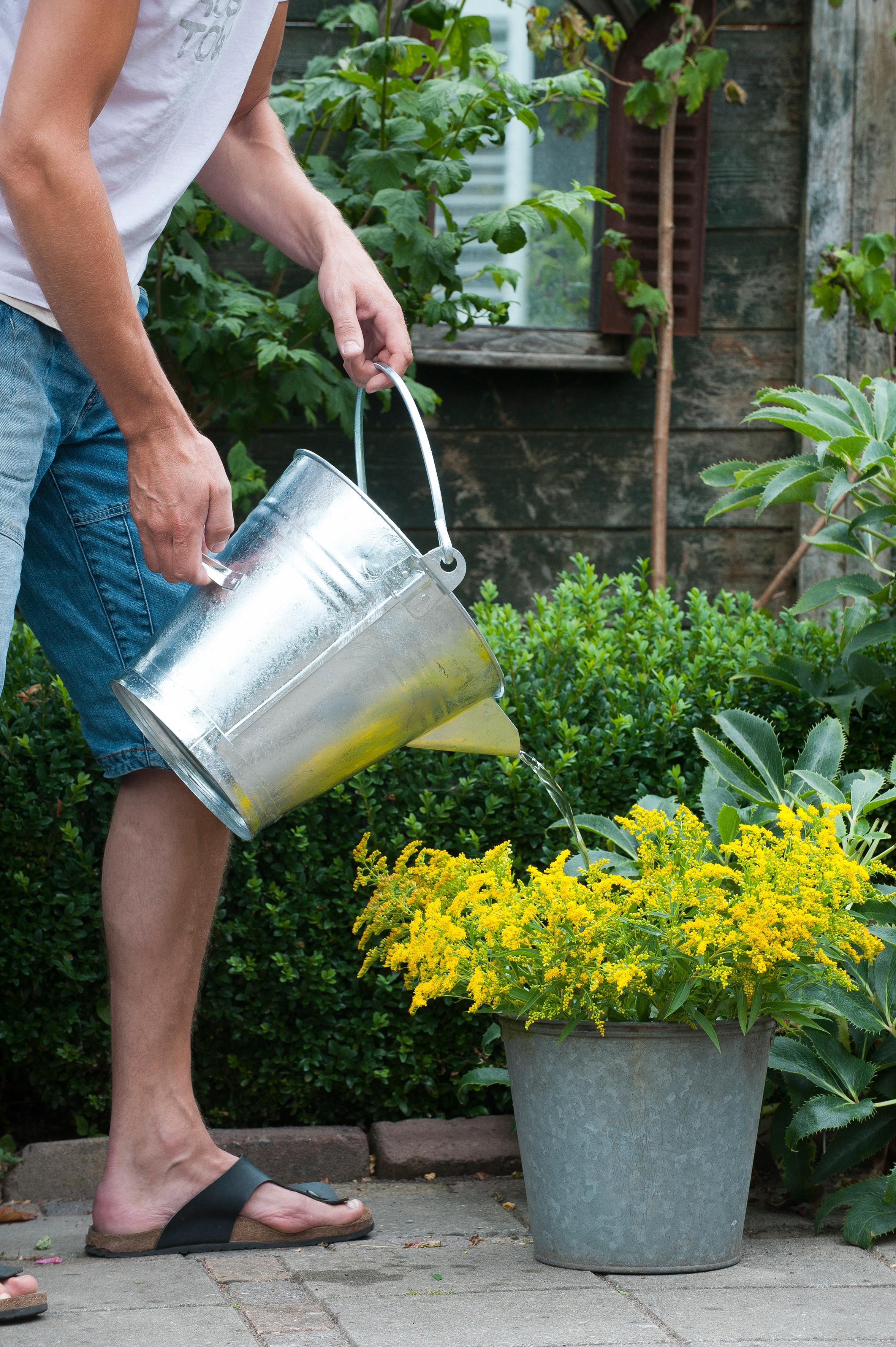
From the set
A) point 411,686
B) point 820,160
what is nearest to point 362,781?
point 411,686

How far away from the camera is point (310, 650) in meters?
1.47

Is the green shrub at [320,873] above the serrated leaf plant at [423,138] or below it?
below

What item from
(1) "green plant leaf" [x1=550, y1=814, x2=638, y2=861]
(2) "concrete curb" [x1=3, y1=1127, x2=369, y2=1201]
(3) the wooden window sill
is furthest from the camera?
(3) the wooden window sill

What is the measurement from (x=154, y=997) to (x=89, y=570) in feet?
1.82

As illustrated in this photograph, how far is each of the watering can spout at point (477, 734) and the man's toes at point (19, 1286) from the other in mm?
740

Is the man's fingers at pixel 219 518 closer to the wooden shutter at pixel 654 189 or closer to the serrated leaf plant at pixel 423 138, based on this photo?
the serrated leaf plant at pixel 423 138

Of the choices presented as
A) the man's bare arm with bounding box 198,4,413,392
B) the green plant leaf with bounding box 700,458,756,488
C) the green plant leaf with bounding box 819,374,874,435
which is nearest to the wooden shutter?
the green plant leaf with bounding box 700,458,756,488

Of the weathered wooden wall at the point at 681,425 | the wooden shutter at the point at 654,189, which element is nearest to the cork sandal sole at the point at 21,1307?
the weathered wooden wall at the point at 681,425

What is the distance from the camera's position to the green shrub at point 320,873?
217 cm

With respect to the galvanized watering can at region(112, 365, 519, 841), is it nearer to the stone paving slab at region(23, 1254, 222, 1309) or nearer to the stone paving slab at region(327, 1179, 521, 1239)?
the stone paving slab at region(23, 1254, 222, 1309)

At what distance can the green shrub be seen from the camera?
85.4 inches

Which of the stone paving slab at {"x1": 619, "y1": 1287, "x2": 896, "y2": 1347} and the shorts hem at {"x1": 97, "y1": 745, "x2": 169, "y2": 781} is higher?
the shorts hem at {"x1": 97, "y1": 745, "x2": 169, "y2": 781}

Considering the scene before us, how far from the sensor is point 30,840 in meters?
2.16

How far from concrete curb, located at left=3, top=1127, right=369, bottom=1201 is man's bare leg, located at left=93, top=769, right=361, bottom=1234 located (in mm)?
372
